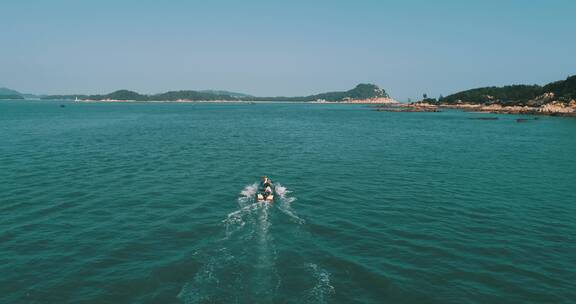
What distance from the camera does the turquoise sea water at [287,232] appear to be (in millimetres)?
22031

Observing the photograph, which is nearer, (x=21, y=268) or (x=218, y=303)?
(x=218, y=303)

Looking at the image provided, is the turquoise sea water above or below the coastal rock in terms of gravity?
below

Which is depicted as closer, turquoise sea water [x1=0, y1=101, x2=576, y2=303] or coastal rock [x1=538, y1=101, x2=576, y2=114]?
turquoise sea water [x1=0, y1=101, x2=576, y2=303]

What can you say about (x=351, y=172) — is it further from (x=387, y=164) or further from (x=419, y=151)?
(x=419, y=151)

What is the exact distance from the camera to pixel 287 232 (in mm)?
30531

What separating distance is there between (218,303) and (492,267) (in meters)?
18.9

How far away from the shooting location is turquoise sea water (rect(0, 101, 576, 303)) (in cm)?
2203

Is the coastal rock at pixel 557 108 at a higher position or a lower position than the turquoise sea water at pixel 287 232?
higher

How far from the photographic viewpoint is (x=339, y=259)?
25.6 meters

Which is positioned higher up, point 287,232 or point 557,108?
point 557,108

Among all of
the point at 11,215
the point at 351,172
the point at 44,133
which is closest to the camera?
the point at 11,215

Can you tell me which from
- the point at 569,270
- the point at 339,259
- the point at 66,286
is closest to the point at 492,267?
the point at 569,270

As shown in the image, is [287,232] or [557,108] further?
[557,108]

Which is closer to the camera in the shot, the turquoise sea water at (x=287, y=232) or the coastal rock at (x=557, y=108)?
the turquoise sea water at (x=287, y=232)
